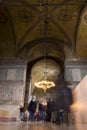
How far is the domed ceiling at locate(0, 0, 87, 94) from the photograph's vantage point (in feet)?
41.5

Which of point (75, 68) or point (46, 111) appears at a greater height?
point (75, 68)

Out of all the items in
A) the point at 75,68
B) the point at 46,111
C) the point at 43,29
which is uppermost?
the point at 43,29

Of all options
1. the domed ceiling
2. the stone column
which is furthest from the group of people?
the domed ceiling

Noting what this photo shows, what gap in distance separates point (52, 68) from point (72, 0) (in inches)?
380

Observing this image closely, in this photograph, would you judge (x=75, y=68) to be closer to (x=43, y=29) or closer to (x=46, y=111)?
(x=43, y=29)

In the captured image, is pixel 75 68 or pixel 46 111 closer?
pixel 46 111

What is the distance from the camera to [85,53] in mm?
14672

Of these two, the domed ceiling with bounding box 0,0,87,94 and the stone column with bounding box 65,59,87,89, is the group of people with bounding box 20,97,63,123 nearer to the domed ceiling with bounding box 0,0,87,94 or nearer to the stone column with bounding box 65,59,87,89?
the stone column with bounding box 65,59,87,89

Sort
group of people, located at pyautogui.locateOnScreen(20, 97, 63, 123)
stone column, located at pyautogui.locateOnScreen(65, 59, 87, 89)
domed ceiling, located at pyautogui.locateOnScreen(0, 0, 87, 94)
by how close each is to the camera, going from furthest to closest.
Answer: stone column, located at pyautogui.locateOnScreen(65, 59, 87, 89) → domed ceiling, located at pyautogui.locateOnScreen(0, 0, 87, 94) → group of people, located at pyautogui.locateOnScreen(20, 97, 63, 123)

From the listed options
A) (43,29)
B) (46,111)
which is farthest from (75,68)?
(46,111)

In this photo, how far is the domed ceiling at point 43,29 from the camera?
1264cm

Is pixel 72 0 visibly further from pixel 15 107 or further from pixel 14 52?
pixel 15 107

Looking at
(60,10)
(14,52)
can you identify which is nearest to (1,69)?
(14,52)

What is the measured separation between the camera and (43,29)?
14578 mm
